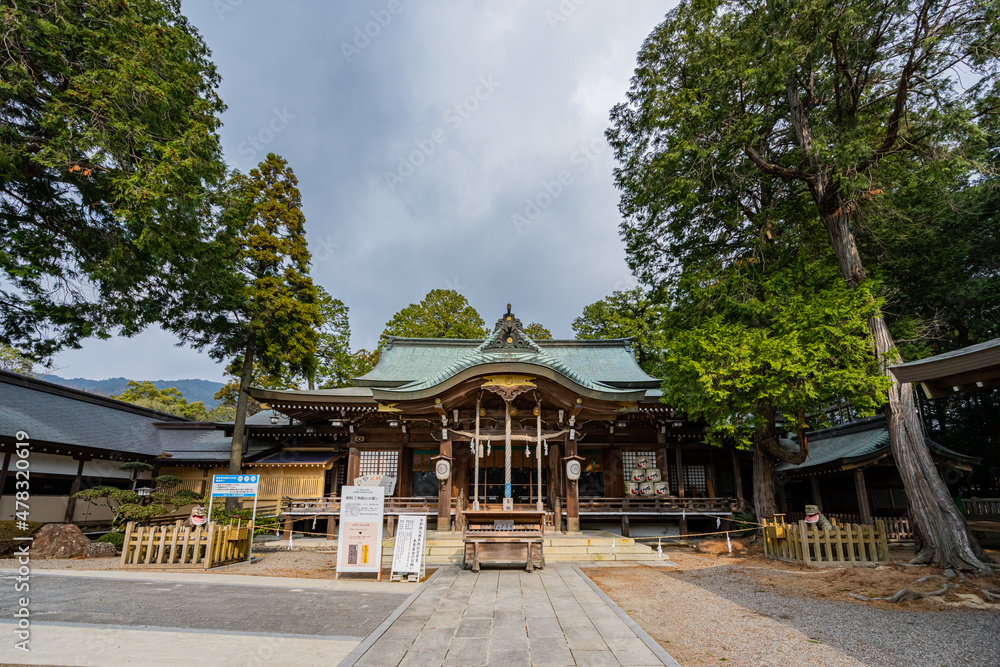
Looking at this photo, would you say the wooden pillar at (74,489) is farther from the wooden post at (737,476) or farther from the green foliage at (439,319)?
the wooden post at (737,476)

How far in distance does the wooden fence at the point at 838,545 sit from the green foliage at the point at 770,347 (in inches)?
93.1

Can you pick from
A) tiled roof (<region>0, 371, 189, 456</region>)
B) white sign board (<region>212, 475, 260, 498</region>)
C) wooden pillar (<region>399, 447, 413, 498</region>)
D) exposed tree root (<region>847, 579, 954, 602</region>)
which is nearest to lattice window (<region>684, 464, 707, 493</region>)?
exposed tree root (<region>847, 579, 954, 602</region>)

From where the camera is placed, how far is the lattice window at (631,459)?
51.8 ft

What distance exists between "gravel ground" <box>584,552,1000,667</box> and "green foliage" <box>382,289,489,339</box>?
21.9 meters

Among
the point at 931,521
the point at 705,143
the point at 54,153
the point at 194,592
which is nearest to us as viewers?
the point at 194,592

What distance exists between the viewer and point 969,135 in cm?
945

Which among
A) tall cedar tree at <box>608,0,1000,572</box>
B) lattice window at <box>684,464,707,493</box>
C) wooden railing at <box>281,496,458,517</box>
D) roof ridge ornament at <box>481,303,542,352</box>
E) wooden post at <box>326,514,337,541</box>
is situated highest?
tall cedar tree at <box>608,0,1000,572</box>

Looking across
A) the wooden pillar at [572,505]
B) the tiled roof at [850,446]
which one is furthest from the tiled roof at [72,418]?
the tiled roof at [850,446]

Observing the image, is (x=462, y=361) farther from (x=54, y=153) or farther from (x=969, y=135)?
(x=969, y=135)

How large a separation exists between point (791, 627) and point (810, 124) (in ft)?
38.5

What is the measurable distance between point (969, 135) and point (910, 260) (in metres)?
7.80

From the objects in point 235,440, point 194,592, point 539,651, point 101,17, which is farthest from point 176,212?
point 539,651

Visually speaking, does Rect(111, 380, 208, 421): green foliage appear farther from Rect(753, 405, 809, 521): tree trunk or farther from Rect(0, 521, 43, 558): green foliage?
Rect(753, 405, 809, 521): tree trunk

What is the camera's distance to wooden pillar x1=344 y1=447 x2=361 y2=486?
50.5 ft
